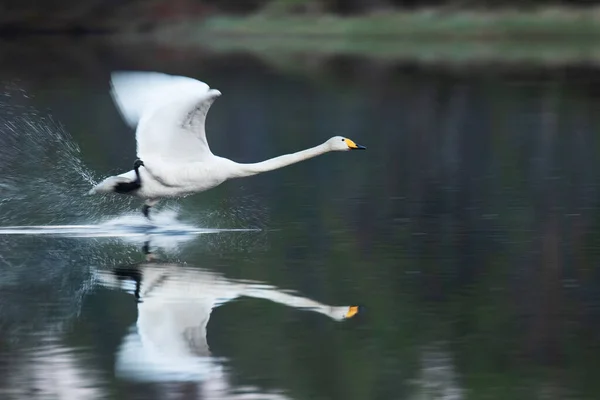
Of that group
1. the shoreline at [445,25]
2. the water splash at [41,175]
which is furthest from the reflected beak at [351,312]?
the shoreline at [445,25]

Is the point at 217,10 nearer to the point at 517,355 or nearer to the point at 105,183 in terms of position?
the point at 105,183

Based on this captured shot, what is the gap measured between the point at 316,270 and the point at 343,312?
4.43ft

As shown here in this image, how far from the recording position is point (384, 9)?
4762cm

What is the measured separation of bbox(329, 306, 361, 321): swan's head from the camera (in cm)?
970

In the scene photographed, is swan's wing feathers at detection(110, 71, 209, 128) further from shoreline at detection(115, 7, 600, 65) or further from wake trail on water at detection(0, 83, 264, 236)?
shoreline at detection(115, 7, 600, 65)

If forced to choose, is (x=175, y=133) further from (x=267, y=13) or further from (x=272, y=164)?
(x=267, y=13)

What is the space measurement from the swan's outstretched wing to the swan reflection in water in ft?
3.51

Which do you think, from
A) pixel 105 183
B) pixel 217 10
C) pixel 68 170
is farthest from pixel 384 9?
pixel 105 183

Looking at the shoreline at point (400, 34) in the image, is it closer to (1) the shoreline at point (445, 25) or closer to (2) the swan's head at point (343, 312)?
(1) the shoreline at point (445, 25)

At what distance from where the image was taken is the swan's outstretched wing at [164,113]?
12.1 meters

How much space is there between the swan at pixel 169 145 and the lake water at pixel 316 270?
452 millimetres

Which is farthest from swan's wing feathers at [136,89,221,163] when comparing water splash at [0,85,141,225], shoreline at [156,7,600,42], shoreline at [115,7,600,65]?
shoreline at [156,7,600,42]

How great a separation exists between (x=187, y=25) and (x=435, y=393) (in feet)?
144

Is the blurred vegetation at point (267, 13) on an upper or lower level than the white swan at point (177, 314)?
upper
